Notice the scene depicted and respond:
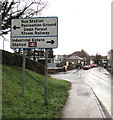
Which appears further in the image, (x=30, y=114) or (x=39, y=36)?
(x=39, y=36)

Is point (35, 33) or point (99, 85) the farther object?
point (99, 85)

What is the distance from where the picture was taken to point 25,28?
7.01 metres

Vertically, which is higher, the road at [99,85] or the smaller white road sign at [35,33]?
the smaller white road sign at [35,33]

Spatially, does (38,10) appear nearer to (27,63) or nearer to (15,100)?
(27,63)

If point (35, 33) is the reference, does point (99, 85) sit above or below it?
below

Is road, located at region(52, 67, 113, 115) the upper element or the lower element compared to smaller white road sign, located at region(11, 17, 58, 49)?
lower

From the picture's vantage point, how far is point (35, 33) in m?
6.95

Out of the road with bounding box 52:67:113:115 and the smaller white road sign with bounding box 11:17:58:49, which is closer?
the smaller white road sign with bounding box 11:17:58:49

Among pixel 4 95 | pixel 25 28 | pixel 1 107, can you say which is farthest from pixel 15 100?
pixel 25 28

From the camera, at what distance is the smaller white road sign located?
6.82 metres

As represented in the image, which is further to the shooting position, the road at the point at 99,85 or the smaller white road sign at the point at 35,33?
the road at the point at 99,85

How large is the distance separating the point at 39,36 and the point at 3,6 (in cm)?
831

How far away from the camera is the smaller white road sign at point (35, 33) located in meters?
6.82

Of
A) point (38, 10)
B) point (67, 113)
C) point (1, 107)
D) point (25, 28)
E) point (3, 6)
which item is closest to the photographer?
point (1, 107)
